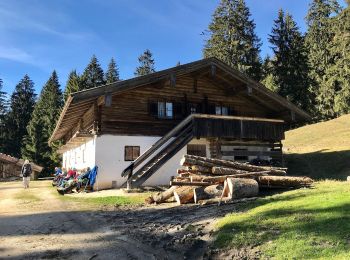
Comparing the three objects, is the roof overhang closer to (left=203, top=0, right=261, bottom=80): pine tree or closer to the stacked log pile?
the stacked log pile

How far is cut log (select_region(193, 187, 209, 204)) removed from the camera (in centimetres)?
1384

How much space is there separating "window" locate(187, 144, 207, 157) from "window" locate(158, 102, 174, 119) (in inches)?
96.1

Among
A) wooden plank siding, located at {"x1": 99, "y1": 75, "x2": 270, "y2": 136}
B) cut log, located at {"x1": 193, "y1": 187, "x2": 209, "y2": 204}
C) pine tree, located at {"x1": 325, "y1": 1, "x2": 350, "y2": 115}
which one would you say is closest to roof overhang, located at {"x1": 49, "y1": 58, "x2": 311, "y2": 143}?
wooden plank siding, located at {"x1": 99, "y1": 75, "x2": 270, "y2": 136}

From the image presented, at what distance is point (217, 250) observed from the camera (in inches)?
312

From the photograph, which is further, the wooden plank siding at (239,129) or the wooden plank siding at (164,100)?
the wooden plank siding at (164,100)

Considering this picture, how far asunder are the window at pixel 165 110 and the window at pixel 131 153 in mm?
2915

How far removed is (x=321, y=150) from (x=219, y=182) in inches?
833

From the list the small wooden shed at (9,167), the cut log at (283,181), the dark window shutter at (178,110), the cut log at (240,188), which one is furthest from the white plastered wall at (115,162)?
the small wooden shed at (9,167)

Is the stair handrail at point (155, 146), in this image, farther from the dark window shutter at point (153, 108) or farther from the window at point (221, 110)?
the window at point (221, 110)

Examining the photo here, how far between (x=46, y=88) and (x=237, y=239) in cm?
7278

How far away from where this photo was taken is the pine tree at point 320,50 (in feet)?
178

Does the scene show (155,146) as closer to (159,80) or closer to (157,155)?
(157,155)

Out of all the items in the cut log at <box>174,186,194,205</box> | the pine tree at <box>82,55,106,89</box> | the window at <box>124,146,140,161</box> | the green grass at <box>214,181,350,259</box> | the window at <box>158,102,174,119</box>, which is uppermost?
the pine tree at <box>82,55,106,89</box>

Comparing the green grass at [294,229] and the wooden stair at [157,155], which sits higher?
the wooden stair at [157,155]
